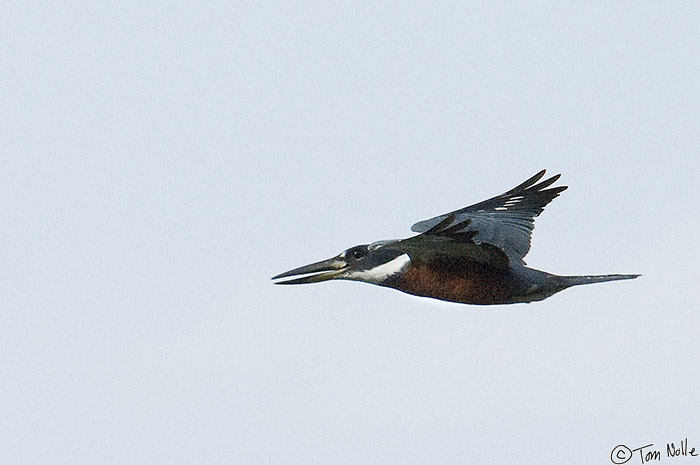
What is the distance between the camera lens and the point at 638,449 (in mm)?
15000

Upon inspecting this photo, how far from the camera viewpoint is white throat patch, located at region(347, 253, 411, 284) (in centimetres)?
1402

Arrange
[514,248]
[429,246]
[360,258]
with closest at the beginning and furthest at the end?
1. [429,246]
2. [360,258]
3. [514,248]

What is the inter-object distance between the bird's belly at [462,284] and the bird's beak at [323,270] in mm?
652

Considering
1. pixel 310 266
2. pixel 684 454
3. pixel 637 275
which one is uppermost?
pixel 310 266

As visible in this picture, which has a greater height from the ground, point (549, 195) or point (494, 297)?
point (549, 195)

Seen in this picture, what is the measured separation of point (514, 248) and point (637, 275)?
Answer: 1500 mm

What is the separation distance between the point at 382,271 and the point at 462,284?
843mm

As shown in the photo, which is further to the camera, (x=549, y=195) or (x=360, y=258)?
(x=549, y=195)

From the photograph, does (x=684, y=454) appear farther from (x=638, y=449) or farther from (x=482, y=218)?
(x=482, y=218)

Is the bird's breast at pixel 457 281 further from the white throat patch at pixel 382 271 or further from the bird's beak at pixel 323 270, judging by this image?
the bird's beak at pixel 323 270

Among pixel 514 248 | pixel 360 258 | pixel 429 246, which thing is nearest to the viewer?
pixel 429 246

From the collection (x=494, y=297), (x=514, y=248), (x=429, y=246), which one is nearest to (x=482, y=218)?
(x=514, y=248)

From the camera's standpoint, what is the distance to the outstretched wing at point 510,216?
15367 mm

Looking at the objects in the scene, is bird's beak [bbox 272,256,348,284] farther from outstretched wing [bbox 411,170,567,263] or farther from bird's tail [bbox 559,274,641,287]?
bird's tail [bbox 559,274,641,287]
